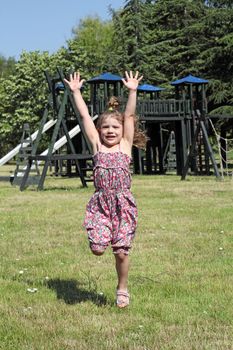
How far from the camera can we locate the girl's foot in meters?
4.75

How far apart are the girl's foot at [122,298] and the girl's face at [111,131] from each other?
122 centimetres

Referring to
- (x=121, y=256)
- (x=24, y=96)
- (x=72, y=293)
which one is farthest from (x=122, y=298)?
(x=24, y=96)

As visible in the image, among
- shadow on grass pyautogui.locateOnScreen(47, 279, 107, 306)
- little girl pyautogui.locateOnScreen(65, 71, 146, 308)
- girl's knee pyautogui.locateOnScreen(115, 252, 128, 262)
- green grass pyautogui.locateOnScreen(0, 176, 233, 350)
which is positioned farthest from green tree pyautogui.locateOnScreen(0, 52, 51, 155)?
girl's knee pyautogui.locateOnScreen(115, 252, 128, 262)

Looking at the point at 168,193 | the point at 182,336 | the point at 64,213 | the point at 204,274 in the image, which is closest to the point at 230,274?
the point at 204,274

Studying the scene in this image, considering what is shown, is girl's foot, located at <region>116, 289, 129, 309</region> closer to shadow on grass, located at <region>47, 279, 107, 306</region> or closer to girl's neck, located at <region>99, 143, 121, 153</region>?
shadow on grass, located at <region>47, 279, 107, 306</region>

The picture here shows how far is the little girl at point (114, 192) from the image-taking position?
4.79 metres

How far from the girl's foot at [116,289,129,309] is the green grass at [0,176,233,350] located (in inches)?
2.7

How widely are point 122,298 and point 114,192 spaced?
0.86 metres

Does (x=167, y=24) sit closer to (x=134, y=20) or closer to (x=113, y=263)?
(x=134, y=20)

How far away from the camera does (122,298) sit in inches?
188

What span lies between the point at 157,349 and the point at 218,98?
3027cm

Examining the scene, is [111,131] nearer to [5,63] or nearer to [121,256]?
[121,256]

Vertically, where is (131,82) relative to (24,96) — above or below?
below

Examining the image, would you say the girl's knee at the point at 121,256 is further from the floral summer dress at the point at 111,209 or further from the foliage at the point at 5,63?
the foliage at the point at 5,63
